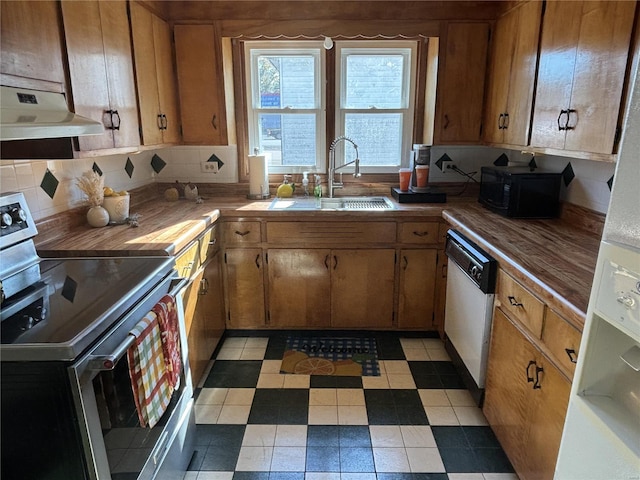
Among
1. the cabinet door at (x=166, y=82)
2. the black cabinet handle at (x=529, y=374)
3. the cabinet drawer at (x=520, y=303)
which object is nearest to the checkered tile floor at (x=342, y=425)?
the black cabinet handle at (x=529, y=374)

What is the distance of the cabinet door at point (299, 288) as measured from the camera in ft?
8.90

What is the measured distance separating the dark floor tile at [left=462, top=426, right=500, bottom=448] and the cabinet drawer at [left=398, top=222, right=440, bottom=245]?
3.64 ft

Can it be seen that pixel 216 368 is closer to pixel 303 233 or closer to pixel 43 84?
pixel 303 233

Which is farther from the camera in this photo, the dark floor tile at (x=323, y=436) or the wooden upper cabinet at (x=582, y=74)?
the dark floor tile at (x=323, y=436)

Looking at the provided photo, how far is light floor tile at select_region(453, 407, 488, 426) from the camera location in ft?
6.73

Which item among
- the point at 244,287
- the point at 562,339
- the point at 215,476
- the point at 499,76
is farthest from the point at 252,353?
the point at 499,76

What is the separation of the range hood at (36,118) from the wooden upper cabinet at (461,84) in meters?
2.14

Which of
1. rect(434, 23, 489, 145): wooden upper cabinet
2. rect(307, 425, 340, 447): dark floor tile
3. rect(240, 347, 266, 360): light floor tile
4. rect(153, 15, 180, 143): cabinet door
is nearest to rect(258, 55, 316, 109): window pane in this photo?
rect(153, 15, 180, 143): cabinet door

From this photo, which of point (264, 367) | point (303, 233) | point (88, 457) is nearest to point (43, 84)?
point (88, 457)

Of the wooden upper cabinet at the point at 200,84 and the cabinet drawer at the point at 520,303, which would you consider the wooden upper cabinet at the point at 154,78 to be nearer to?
the wooden upper cabinet at the point at 200,84

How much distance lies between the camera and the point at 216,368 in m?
2.50

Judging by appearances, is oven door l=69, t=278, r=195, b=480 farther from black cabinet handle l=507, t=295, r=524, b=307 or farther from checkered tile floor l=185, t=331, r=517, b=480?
black cabinet handle l=507, t=295, r=524, b=307

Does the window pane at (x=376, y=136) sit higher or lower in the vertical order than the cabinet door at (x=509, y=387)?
higher

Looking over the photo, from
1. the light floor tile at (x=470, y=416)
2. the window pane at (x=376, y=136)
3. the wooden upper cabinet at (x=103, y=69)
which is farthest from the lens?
the window pane at (x=376, y=136)
